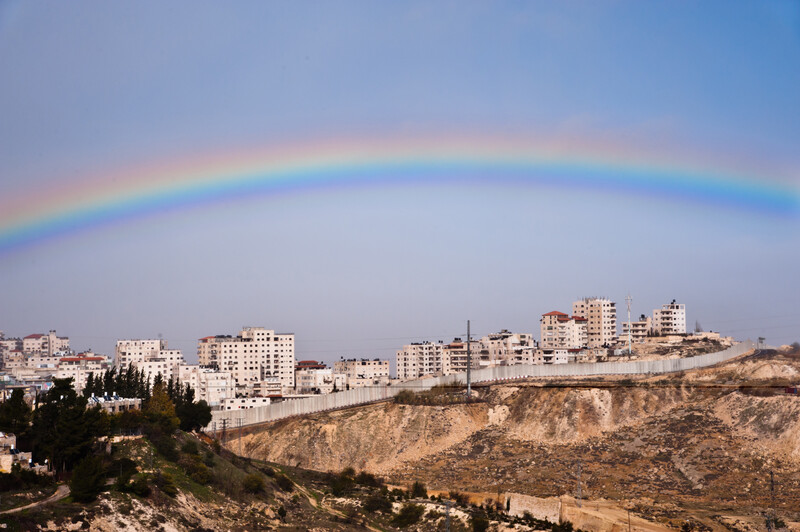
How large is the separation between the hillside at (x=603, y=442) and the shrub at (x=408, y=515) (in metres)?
15.1

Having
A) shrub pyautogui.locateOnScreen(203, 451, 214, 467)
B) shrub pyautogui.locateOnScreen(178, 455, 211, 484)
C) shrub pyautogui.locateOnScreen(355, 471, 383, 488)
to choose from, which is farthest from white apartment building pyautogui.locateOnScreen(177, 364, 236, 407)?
shrub pyautogui.locateOnScreen(178, 455, 211, 484)

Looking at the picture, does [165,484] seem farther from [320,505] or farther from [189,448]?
[320,505]

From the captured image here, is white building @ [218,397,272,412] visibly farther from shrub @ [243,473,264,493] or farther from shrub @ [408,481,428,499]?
shrub @ [243,473,264,493]

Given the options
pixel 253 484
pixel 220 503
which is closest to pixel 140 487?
pixel 220 503

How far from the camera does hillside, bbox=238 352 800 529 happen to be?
91.6m

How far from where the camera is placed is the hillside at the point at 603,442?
91.6 meters

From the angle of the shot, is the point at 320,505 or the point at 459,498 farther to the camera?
the point at 459,498

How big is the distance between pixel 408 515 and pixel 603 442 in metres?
39.0

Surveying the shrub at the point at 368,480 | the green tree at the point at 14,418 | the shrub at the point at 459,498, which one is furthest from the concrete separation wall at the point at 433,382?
the green tree at the point at 14,418

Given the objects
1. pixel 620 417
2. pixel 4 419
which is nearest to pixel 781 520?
pixel 620 417

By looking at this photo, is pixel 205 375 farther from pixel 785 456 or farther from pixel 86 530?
pixel 86 530

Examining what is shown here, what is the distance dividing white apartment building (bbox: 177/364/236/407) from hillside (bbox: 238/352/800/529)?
48.2 meters

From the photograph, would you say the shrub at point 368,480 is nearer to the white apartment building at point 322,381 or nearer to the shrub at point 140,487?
the shrub at point 140,487

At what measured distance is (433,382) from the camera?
472 ft
